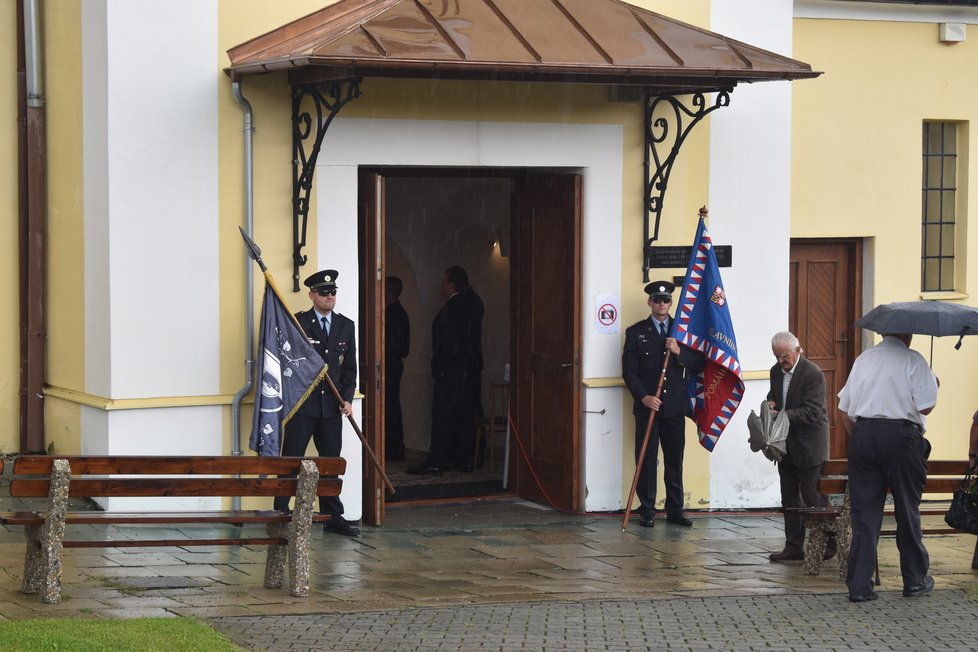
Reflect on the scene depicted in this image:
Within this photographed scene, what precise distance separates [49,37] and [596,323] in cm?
491

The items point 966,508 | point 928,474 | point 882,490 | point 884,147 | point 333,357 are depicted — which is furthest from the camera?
point 884,147

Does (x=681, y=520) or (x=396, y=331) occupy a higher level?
(x=396, y=331)

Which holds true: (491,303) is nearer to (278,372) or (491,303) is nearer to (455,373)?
(455,373)

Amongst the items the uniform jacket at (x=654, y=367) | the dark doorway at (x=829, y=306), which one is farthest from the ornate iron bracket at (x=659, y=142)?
the dark doorway at (x=829, y=306)

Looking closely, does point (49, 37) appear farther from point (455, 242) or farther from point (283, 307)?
point (455, 242)

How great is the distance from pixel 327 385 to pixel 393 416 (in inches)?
162

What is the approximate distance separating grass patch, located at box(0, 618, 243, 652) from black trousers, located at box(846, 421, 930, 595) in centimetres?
396

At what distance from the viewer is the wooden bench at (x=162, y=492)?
827 centimetres

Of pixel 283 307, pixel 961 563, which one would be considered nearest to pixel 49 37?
pixel 283 307

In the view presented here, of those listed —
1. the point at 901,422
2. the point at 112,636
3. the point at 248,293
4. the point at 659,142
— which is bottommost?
the point at 112,636

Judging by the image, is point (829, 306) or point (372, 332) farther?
point (829, 306)

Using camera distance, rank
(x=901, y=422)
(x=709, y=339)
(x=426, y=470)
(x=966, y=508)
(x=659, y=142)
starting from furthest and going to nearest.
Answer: (x=426, y=470), (x=659, y=142), (x=709, y=339), (x=966, y=508), (x=901, y=422)

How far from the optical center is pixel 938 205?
1428 centimetres

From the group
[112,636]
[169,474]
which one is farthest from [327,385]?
[112,636]
